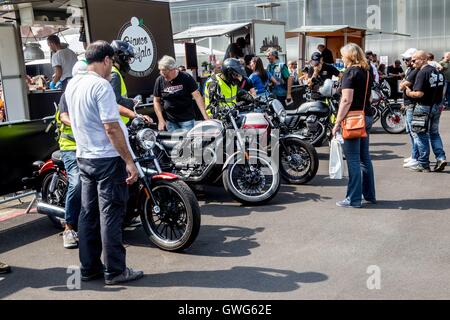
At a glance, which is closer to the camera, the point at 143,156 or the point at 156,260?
the point at 156,260

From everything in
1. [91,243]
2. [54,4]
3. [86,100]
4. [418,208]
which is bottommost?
[418,208]

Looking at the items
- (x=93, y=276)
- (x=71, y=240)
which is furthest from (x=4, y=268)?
(x=93, y=276)

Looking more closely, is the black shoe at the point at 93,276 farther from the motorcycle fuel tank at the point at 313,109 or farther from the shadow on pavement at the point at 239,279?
the motorcycle fuel tank at the point at 313,109

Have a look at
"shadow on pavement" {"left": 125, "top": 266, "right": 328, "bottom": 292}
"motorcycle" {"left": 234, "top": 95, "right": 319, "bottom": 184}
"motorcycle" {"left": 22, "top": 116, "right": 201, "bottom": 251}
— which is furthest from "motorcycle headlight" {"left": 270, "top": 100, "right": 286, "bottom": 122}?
"shadow on pavement" {"left": 125, "top": 266, "right": 328, "bottom": 292}

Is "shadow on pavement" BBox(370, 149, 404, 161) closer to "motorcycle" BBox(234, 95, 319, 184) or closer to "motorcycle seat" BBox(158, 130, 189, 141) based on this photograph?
"motorcycle" BBox(234, 95, 319, 184)

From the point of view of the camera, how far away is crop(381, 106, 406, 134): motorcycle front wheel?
12.4m

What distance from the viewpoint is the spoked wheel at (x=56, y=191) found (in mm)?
6020

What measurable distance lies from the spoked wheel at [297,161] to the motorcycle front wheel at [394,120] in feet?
17.7

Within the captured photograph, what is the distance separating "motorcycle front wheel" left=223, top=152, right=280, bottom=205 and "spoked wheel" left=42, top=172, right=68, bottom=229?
1863mm

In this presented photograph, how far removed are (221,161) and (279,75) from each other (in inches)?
210

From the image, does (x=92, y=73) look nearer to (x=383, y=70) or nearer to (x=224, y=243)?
(x=224, y=243)
